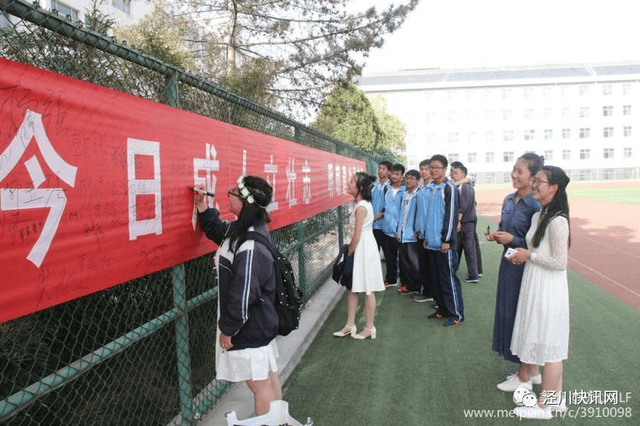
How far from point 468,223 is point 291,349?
13.1ft

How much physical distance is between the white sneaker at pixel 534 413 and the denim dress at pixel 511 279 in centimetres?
38

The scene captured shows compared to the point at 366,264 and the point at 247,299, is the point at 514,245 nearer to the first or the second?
the point at 366,264

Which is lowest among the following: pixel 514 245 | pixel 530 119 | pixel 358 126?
pixel 514 245

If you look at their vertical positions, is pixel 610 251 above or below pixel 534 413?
above

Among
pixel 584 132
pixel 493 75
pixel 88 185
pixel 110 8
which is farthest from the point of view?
pixel 493 75

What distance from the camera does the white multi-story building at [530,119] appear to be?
49781 millimetres

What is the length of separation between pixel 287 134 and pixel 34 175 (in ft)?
13.3

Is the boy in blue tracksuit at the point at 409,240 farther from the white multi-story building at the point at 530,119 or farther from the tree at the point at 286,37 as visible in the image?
the white multi-story building at the point at 530,119

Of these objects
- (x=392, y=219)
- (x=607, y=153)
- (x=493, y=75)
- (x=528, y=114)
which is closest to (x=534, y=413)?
(x=392, y=219)

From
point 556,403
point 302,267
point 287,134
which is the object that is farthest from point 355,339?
point 287,134

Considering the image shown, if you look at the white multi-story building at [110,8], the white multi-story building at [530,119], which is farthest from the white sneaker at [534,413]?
the white multi-story building at [530,119]

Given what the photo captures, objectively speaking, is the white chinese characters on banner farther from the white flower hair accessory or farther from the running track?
the running track

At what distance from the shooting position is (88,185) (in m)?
1.81

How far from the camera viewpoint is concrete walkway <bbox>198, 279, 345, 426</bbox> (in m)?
3.19
